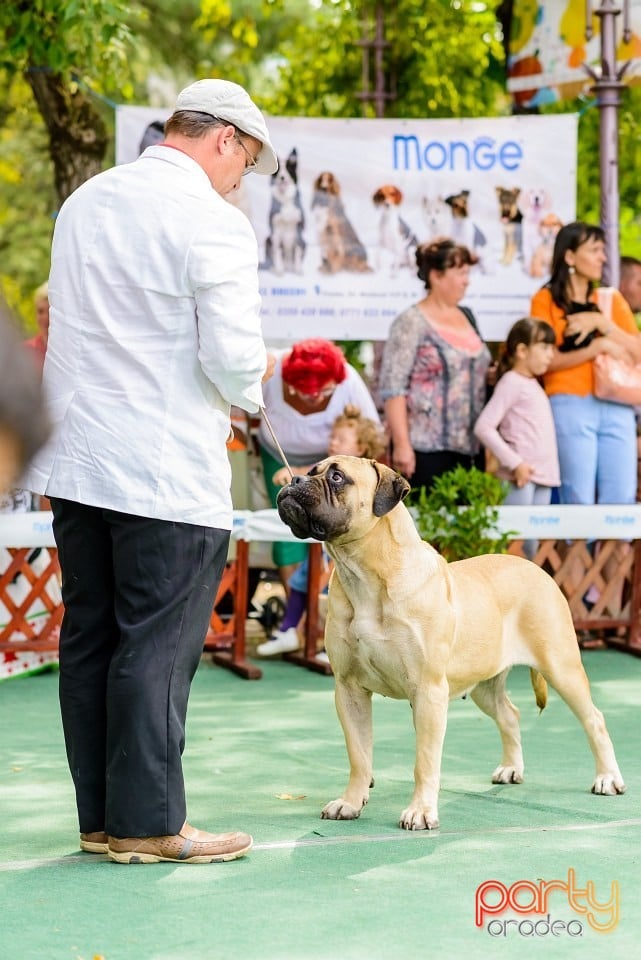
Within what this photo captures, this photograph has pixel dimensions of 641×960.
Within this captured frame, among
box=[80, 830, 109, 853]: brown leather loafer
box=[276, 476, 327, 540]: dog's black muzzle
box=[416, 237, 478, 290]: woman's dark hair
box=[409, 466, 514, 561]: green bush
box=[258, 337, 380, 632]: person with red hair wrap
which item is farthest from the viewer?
box=[416, 237, 478, 290]: woman's dark hair

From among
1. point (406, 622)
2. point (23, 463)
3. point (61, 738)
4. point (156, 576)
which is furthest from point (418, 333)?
point (23, 463)

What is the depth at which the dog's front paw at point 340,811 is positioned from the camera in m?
5.27

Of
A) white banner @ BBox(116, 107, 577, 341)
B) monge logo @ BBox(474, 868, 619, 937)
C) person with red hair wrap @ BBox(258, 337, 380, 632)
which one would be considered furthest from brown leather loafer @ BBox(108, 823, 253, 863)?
white banner @ BBox(116, 107, 577, 341)

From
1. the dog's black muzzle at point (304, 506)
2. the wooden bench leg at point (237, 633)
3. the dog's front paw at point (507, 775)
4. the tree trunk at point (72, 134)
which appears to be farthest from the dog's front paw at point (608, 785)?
the tree trunk at point (72, 134)

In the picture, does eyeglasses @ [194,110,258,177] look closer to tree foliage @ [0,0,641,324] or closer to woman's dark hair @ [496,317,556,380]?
woman's dark hair @ [496,317,556,380]

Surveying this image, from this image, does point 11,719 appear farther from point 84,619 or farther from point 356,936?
point 356,936

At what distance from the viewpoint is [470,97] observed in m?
14.3

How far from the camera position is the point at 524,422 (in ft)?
30.2

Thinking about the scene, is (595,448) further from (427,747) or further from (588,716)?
(427,747)

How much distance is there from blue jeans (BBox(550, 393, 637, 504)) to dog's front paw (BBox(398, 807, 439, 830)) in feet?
15.2

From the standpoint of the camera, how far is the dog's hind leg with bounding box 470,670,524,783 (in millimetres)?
5891

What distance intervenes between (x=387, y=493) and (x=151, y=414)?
95 cm

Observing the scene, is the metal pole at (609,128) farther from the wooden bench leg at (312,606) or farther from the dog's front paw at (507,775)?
the dog's front paw at (507,775)

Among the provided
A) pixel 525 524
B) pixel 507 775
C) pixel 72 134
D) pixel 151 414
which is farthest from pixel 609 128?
pixel 151 414
